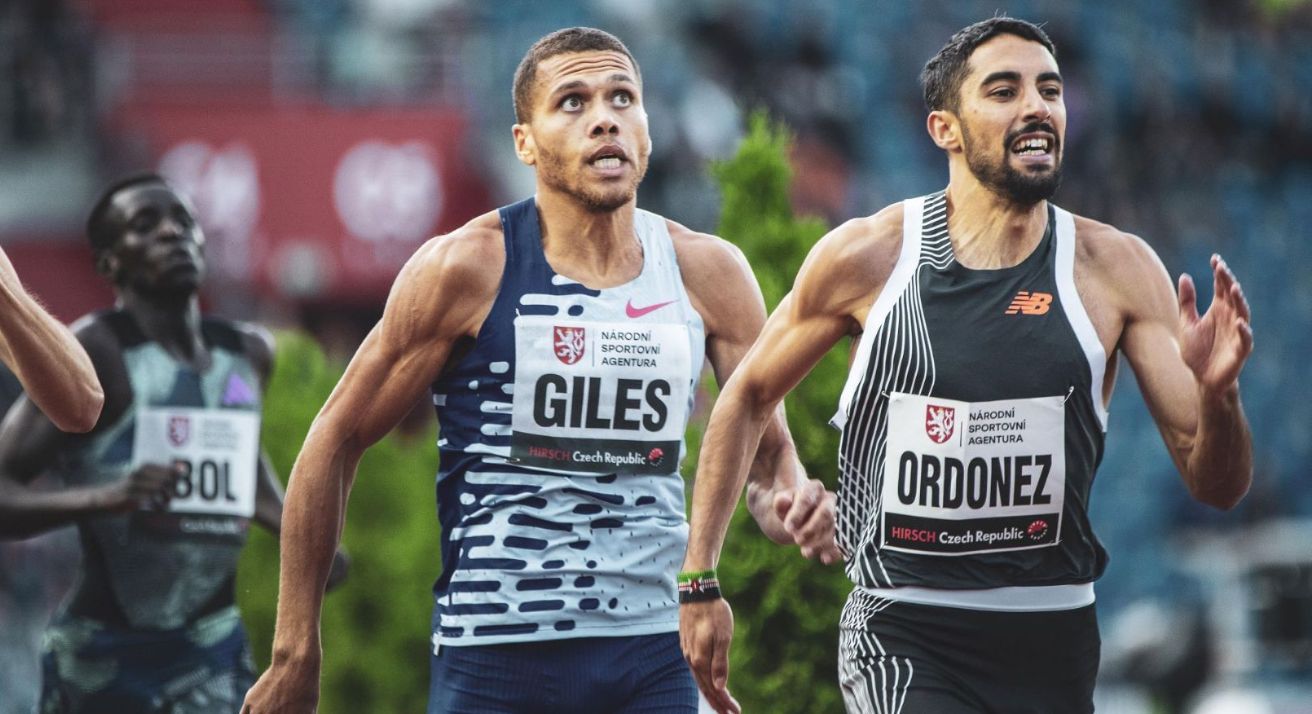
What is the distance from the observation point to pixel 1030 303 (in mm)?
4746

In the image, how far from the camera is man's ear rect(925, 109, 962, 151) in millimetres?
4965

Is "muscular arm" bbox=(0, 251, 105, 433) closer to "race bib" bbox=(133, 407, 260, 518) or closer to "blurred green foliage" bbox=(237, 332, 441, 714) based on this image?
"race bib" bbox=(133, 407, 260, 518)

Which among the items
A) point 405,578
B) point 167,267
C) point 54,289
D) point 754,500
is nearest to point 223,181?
point 54,289

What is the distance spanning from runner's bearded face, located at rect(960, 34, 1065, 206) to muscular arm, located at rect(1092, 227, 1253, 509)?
0.25 m

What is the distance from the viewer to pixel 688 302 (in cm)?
511

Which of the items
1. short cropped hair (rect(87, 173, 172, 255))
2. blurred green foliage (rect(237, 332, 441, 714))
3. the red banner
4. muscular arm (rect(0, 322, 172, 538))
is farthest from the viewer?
the red banner

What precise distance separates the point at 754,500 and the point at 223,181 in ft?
47.4

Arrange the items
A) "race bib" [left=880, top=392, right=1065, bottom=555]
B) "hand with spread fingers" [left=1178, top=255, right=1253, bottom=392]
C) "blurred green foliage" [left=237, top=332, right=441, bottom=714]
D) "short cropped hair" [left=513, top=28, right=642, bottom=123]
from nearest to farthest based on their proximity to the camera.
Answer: "hand with spread fingers" [left=1178, top=255, right=1253, bottom=392] → "race bib" [left=880, top=392, right=1065, bottom=555] → "short cropped hair" [left=513, top=28, right=642, bottom=123] → "blurred green foliage" [left=237, top=332, right=441, bottom=714]

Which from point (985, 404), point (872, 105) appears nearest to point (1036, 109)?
point (985, 404)

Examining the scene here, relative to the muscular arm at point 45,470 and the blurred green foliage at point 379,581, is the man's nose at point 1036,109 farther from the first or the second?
the blurred green foliage at point 379,581

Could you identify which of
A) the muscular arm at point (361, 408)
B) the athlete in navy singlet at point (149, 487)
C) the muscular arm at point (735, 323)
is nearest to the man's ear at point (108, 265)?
the athlete in navy singlet at point (149, 487)

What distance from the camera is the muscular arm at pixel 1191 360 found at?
4.32 m

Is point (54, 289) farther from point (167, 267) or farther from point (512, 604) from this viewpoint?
point (512, 604)

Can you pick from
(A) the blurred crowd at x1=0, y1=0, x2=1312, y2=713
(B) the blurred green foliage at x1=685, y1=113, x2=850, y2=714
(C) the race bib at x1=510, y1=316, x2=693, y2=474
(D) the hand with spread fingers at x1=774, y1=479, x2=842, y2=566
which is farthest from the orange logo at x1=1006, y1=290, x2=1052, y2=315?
(A) the blurred crowd at x1=0, y1=0, x2=1312, y2=713
